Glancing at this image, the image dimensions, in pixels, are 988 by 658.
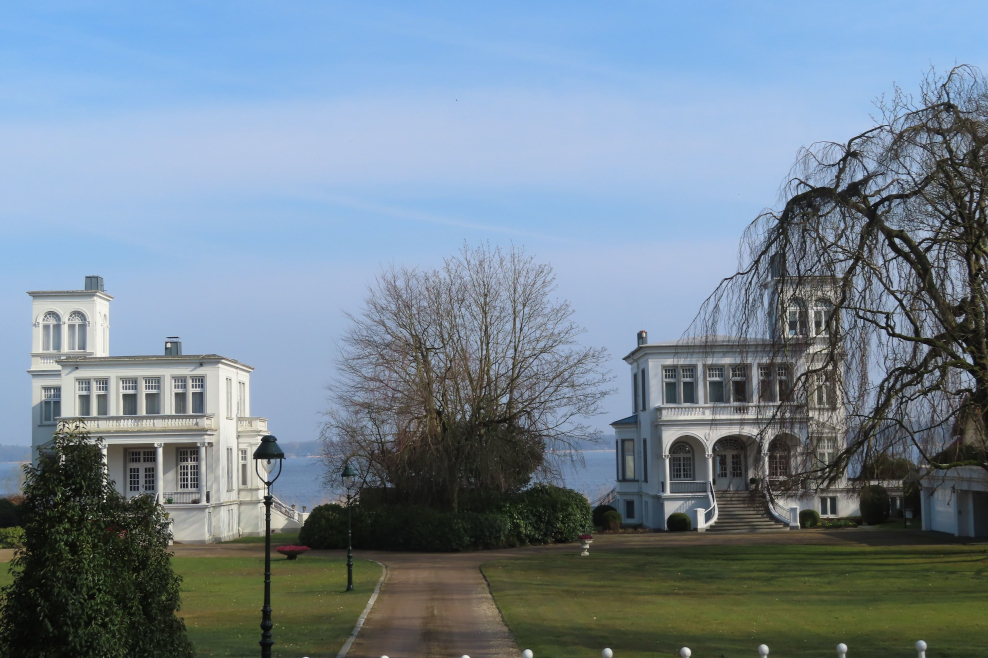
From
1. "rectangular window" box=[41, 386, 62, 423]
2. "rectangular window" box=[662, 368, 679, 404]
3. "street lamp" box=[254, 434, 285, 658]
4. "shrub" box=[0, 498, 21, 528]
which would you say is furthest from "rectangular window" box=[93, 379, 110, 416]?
"street lamp" box=[254, 434, 285, 658]

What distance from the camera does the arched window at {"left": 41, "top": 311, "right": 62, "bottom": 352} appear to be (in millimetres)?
51441

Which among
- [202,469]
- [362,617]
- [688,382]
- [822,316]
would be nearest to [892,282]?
[822,316]

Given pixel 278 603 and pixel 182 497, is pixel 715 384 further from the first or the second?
pixel 278 603

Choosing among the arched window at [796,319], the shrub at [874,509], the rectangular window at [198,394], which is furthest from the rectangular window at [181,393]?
the arched window at [796,319]

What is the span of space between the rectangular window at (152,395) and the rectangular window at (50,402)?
19.7ft

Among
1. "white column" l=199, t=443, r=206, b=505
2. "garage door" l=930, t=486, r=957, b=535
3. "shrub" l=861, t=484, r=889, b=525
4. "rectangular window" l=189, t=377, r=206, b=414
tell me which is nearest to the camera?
"garage door" l=930, t=486, r=957, b=535

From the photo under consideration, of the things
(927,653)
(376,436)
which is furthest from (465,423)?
(927,653)

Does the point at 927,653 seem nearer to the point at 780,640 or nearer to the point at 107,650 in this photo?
the point at 780,640

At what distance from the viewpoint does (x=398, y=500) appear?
3894cm

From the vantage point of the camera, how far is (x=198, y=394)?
4841 cm

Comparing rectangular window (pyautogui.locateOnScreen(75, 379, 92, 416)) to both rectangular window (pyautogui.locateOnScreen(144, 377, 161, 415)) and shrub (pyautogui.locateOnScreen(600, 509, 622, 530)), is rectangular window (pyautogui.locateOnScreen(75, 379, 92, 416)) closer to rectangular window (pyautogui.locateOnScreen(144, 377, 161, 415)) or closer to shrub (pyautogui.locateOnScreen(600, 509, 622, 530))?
rectangular window (pyautogui.locateOnScreen(144, 377, 161, 415))

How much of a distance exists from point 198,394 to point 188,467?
13.4 ft

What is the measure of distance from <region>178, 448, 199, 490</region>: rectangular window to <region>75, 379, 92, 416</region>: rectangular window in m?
5.23

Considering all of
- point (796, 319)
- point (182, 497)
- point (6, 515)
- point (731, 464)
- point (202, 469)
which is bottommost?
point (6, 515)
